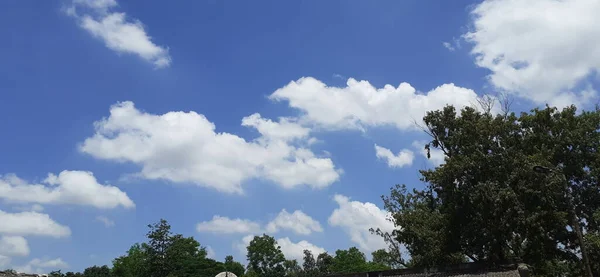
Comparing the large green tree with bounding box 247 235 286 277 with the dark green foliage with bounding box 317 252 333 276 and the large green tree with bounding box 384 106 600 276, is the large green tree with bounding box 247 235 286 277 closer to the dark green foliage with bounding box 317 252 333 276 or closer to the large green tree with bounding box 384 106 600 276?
the dark green foliage with bounding box 317 252 333 276

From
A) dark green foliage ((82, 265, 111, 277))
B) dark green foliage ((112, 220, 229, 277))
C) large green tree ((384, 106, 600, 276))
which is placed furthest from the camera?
dark green foliage ((82, 265, 111, 277))

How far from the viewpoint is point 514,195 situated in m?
28.5

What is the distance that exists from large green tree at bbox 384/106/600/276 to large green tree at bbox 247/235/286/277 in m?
60.6

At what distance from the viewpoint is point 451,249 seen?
33625 mm

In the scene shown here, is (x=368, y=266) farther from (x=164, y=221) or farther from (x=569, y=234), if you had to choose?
(x=569, y=234)

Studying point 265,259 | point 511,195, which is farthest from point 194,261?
point 511,195

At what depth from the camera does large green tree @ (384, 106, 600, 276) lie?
2928 centimetres

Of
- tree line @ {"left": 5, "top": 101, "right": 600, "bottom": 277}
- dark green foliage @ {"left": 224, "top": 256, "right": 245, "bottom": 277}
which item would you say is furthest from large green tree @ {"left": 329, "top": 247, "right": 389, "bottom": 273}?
tree line @ {"left": 5, "top": 101, "right": 600, "bottom": 277}

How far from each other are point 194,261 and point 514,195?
76512 mm

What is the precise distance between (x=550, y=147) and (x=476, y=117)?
5177 millimetres

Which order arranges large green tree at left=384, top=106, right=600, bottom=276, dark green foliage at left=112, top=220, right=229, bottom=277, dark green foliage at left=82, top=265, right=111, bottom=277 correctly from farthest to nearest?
dark green foliage at left=82, top=265, right=111, bottom=277, dark green foliage at left=112, top=220, right=229, bottom=277, large green tree at left=384, top=106, right=600, bottom=276

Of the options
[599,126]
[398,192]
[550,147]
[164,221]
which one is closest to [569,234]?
[550,147]

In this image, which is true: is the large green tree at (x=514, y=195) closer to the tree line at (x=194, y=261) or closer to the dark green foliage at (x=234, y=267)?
the tree line at (x=194, y=261)

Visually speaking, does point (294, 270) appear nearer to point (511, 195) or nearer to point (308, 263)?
point (308, 263)
